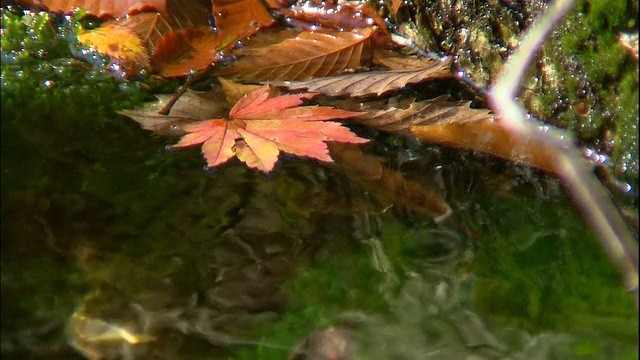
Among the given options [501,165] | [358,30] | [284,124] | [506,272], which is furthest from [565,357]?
[358,30]

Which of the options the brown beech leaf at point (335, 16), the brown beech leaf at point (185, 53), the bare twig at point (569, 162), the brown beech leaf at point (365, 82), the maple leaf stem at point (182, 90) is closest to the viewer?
the bare twig at point (569, 162)

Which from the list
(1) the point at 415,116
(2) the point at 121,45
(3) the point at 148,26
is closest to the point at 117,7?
(3) the point at 148,26

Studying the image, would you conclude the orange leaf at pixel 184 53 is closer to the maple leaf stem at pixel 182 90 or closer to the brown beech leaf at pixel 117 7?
the maple leaf stem at pixel 182 90

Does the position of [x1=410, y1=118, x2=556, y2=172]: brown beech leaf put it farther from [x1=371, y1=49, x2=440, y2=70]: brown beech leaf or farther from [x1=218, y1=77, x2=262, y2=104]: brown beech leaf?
[x1=218, y1=77, x2=262, y2=104]: brown beech leaf

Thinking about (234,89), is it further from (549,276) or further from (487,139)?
(549,276)

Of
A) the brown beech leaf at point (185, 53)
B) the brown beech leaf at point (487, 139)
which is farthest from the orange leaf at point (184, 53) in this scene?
the brown beech leaf at point (487, 139)

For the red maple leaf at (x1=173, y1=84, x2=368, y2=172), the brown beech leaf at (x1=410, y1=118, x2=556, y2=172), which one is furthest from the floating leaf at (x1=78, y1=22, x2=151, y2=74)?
the brown beech leaf at (x1=410, y1=118, x2=556, y2=172)
